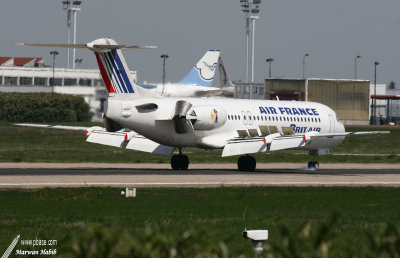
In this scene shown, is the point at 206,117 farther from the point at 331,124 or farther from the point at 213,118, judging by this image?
the point at 331,124

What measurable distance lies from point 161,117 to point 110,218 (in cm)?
1916

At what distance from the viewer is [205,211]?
2538cm

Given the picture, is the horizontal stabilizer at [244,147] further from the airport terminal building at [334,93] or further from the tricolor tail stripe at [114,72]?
the airport terminal building at [334,93]

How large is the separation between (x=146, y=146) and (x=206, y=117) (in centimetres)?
436

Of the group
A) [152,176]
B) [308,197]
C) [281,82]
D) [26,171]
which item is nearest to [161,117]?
[152,176]

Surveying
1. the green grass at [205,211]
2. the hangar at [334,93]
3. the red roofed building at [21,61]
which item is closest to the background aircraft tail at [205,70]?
the hangar at [334,93]

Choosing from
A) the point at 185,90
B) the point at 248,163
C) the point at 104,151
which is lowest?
the point at 104,151

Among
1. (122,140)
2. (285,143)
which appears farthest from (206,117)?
(122,140)

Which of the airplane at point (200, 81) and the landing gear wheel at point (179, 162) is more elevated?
the airplane at point (200, 81)

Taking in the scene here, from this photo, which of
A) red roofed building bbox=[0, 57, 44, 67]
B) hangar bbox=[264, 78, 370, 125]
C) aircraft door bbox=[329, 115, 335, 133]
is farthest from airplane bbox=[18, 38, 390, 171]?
red roofed building bbox=[0, 57, 44, 67]

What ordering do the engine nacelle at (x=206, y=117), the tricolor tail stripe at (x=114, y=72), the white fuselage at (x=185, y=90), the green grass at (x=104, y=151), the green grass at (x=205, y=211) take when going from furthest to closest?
the white fuselage at (x=185, y=90) → the green grass at (x=104, y=151) → the engine nacelle at (x=206, y=117) → the tricolor tail stripe at (x=114, y=72) → the green grass at (x=205, y=211)

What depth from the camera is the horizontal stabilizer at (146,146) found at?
4591cm

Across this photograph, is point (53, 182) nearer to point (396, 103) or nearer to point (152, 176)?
point (152, 176)

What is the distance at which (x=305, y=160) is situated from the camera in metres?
60.7
